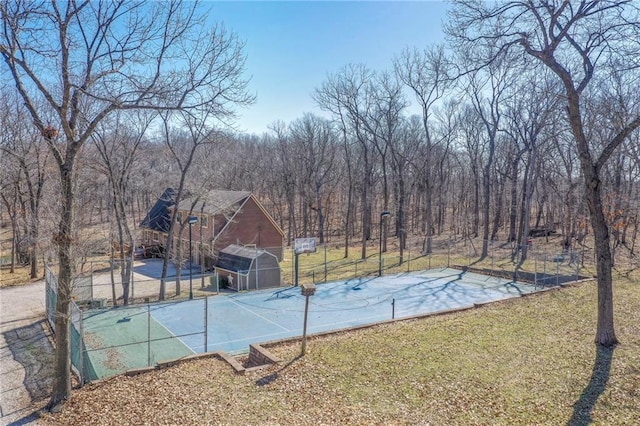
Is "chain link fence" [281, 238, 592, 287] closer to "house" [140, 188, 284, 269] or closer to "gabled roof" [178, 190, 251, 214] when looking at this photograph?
"house" [140, 188, 284, 269]

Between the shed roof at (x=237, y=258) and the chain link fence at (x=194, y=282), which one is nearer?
the chain link fence at (x=194, y=282)

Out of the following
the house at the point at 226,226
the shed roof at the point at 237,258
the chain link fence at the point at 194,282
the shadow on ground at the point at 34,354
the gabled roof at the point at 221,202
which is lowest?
the shadow on ground at the point at 34,354

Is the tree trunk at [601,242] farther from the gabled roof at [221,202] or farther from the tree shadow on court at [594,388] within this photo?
the gabled roof at [221,202]

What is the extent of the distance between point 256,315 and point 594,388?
1220 cm

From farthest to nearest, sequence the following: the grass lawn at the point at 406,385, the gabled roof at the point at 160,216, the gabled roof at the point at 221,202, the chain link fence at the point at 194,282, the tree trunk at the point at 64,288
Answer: the gabled roof at the point at 160,216 < the gabled roof at the point at 221,202 < the chain link fence at the point at 194,282 < the tree trunk at the point at 64,288 < the grass lawn at the point at 406,385

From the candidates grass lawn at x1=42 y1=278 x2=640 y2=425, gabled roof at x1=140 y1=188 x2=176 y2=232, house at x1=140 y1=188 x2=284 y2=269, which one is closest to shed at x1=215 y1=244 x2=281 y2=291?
house at x1=140 y1=188 x2=284 y2=269

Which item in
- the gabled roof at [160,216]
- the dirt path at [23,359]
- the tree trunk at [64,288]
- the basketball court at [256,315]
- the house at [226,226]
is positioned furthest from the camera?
the gabled roof at [160,216]

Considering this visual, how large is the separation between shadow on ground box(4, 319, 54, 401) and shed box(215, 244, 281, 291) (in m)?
9.13

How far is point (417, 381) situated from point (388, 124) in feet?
94.5

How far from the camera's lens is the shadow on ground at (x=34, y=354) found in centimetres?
1126

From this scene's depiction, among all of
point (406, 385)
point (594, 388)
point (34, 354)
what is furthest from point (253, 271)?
point (594, 388)

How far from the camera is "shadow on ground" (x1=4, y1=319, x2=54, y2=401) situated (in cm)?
1126

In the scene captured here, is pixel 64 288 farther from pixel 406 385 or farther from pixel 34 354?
pixel 406 385

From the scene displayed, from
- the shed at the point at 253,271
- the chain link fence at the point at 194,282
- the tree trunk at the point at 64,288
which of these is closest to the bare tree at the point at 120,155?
the chain link fence at the point at 194,282
